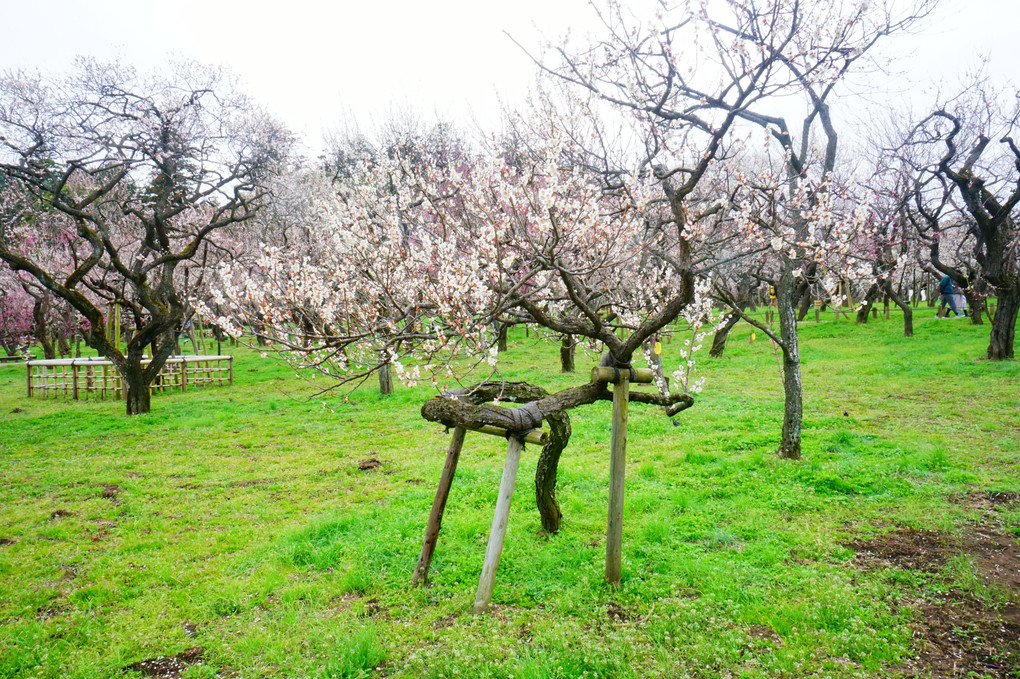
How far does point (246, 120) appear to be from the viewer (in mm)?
17531

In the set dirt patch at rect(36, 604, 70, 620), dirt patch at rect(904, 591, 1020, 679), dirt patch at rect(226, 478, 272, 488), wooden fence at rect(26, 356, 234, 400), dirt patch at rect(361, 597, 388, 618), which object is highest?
wooden fence at rect(26, 356, 234, 400)

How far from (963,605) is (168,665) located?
6.62 meters

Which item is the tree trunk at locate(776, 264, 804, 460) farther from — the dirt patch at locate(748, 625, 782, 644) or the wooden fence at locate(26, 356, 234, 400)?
→ the wooden fence at locate(26, 356, 234, 400)

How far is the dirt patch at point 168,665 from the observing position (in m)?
4.62

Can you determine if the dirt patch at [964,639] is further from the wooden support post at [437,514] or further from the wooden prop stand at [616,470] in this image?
the wooden support post at [437,514]

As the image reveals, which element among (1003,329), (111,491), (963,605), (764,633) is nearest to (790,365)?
(963,605)

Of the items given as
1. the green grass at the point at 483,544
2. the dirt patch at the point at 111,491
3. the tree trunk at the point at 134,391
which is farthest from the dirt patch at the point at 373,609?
the tree trunk at the point at 134,391

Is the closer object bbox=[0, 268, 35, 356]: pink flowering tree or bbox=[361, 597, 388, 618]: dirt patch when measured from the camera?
bbox=[361, 597, 388, 618]: dirt patch

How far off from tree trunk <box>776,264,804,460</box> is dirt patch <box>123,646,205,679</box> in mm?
8055

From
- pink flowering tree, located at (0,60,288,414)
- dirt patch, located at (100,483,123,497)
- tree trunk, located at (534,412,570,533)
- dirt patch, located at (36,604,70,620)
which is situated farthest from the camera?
pink flowering tree, located at (0,60,288,414)

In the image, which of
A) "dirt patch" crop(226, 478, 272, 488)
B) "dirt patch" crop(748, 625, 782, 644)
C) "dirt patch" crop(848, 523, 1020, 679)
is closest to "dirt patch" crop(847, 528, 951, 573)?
"dirt patch" crop(848, 523, 1020, 679)

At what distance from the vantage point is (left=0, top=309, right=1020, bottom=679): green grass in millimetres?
4695

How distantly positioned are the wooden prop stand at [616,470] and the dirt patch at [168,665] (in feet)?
11.9

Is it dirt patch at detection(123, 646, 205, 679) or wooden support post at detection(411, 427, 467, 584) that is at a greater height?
wooden support post at detection(411, 427, 467, 584)
